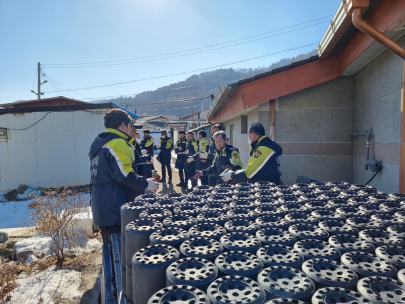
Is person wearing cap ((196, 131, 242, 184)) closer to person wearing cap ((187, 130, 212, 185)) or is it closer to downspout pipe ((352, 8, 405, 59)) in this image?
person wearing cap ((187, 130, 212, 185))

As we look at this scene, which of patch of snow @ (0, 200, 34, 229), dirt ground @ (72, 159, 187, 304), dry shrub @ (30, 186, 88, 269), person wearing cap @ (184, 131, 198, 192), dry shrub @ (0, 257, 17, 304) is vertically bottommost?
dirt ground @ (72, 159, 187, 304)

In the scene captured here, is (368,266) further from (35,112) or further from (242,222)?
(35,112)

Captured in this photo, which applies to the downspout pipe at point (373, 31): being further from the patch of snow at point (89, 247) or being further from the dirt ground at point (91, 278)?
the patch of snow at point (89, 247)

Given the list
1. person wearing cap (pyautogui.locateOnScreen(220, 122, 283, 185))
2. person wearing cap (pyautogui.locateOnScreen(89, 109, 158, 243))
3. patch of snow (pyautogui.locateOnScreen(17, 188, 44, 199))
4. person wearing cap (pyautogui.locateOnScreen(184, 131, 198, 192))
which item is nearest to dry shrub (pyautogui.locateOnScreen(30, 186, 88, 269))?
person wearing cap (pyautogui.locateOnScreen(89, 109, 158, 243))

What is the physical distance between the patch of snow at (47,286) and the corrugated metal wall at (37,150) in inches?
261

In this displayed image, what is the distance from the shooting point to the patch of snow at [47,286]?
3750mm

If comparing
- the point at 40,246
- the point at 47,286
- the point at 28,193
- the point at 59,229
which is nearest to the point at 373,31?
the point at 47,286

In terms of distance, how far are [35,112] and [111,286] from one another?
10084 mm

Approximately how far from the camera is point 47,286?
400 centimetres

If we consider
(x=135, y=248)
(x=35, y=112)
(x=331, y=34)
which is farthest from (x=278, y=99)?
(x=35, y=112)

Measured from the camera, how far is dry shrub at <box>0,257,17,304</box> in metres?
3.50

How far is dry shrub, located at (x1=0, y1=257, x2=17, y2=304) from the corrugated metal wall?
253 inches

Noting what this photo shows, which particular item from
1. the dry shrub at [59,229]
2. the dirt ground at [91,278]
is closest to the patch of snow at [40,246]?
the dry shrub at [59,229]

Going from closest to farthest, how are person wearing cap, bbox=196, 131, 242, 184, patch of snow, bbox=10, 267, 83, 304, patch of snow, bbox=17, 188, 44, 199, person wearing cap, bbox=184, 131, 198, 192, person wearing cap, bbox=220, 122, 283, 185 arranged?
1. patch of snow, bbox=10, 267, 83, 304
2. person wearing cap, bbox=220, 122, 283, 185
3. person wearing cap, bbox=196, 131, 242, 184
4. patch of snow, bbox=17, 188, 44, 199
5. person wearing cap, bbox=184, 131, 198, 192
